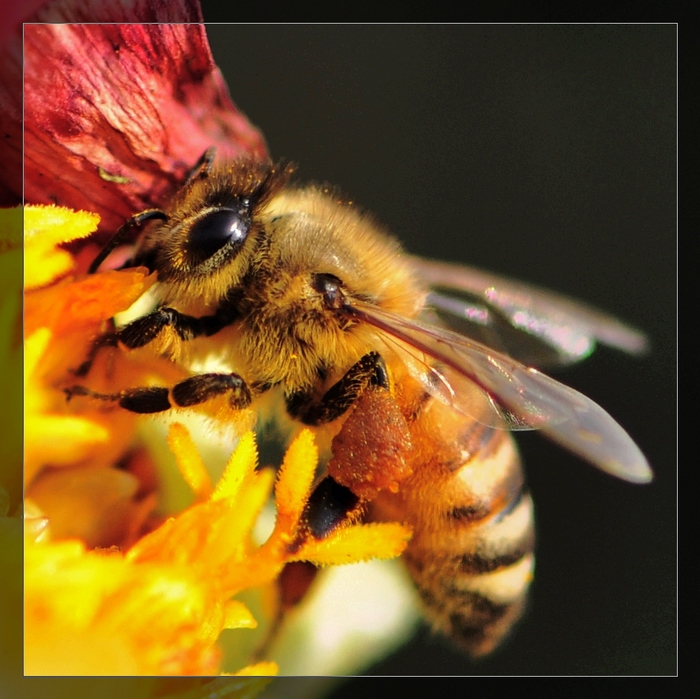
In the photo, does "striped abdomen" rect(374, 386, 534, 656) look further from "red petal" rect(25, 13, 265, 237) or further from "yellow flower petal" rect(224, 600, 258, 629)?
A: "red petal" rect(25, 13, 265, 237)

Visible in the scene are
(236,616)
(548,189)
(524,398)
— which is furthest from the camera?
(548,189)

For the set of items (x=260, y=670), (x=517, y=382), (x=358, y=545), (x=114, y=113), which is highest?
(x=114, y=113)

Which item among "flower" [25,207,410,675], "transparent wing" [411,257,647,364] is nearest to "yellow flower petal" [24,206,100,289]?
"flower" [25,207,410,675]

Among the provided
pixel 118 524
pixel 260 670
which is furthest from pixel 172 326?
pixel 260 670

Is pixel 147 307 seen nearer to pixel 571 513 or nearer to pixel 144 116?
pixel 144 116

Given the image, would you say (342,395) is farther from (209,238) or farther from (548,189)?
(548,189)
